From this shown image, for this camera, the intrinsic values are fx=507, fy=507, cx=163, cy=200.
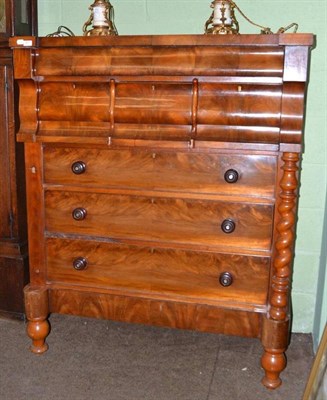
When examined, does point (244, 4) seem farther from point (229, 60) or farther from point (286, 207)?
point (286, 207)

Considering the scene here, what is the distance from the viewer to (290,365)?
2.40 meters

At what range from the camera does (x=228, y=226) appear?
6.83 feet

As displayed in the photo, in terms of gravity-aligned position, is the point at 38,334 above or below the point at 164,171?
below

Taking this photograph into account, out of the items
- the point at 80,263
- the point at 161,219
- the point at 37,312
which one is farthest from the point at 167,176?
the point at 37,312

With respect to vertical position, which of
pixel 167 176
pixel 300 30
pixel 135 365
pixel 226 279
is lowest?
pixel 135 365

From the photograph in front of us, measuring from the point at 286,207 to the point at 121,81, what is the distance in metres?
0.84

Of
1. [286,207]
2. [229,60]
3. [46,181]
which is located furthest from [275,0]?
[46,181]

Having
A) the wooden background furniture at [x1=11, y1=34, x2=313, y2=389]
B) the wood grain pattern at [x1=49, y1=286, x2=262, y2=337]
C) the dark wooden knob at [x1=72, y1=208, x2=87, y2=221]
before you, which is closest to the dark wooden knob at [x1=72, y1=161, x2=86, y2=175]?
the wooden background furniture at [x1=11, y1=34, x2=313, y2=389]

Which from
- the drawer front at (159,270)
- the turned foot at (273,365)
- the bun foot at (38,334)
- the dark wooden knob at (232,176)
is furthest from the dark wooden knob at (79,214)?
the turned foot at (273,365)

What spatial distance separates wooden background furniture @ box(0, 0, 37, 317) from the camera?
2.57 meters

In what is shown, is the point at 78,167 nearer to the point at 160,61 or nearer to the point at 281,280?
the point at 160,61

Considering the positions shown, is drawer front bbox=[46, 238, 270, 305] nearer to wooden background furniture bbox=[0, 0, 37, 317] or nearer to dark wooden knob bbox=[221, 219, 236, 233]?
dark wooden knob bbox=[221, 219, 236, 233]

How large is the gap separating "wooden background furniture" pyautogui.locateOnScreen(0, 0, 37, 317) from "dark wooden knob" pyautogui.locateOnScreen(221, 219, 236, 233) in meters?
1.21

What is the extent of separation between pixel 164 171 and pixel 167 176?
1.0 inches
